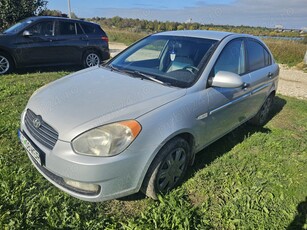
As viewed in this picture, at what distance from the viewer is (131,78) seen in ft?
9.30

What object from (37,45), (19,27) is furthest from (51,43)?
(19,27)

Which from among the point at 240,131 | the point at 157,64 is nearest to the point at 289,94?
the point at 240,131

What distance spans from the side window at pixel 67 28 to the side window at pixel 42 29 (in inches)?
11.5

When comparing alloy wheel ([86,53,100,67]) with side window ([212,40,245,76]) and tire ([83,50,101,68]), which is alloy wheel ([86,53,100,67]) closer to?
tire ([83,50,101,68])

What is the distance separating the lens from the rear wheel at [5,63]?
261 inches

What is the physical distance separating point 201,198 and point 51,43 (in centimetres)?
645

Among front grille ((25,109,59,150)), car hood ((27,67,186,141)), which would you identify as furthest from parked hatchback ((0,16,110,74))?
front grille ((25,109,59,150))

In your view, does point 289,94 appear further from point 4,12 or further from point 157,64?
point 4,12

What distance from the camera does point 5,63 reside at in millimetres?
6703

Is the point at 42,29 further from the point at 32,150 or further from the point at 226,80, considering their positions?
the point at 226,80

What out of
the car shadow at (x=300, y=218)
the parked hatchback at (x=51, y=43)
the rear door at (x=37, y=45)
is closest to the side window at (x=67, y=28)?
the parked hatchback at (x=51, y=43)

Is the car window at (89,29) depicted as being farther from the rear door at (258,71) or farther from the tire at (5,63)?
the rear door at (258,71)

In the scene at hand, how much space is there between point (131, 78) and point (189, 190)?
1.38 metres

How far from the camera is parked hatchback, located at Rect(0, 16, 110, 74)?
6.72 m
